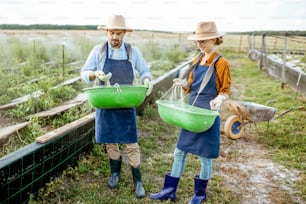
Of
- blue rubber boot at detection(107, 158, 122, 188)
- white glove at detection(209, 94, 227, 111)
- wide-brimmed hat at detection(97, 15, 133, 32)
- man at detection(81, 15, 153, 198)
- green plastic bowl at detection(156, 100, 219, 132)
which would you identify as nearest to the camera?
green plastic bowl at detection(156, 100, 219, 132)

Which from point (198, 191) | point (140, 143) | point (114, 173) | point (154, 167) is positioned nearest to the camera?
point (198, 191)

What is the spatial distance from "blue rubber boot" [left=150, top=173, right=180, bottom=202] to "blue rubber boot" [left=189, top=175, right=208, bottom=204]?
0.19 m

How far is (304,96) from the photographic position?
27.7 feet

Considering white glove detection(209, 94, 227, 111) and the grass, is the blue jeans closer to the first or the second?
the grass

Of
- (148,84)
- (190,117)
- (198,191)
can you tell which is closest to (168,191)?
(198,191)

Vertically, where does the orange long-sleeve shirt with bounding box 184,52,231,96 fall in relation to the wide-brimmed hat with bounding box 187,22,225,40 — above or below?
below

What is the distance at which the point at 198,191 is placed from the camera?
348 cm

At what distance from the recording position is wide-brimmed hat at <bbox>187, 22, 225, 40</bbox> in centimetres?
312

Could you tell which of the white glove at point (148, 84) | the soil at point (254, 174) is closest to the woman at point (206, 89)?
the white glove at point (148, 84)

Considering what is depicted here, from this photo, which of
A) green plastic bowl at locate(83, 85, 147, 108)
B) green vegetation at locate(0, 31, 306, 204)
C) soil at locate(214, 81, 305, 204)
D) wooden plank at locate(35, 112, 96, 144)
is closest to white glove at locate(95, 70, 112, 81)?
green plastic bowl at locate(83, 85, 147, 108)

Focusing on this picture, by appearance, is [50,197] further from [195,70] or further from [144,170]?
[195,70]

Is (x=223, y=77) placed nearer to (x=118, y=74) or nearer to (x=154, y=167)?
(x=118, y=74)

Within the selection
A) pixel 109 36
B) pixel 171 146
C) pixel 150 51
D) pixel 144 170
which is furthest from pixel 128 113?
pixel 150 51

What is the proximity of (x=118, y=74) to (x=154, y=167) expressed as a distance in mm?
1400
